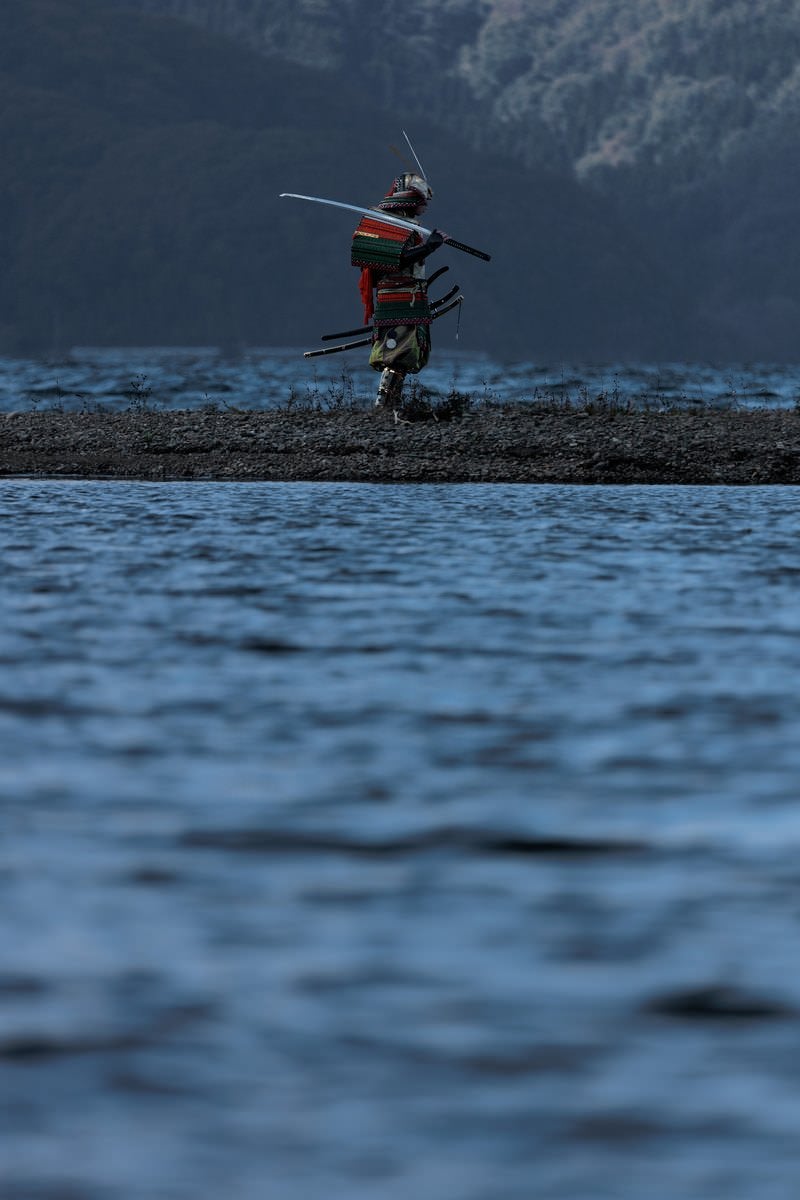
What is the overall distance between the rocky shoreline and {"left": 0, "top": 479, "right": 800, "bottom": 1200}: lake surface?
437 inches

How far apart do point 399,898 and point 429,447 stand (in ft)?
59.6

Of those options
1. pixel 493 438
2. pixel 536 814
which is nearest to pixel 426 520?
pixel 493 438

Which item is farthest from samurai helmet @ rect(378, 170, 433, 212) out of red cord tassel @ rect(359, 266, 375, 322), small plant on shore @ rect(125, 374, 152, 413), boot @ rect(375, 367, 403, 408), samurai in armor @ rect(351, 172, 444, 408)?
small plant on shore @ rect(125, 374, 152, 413)

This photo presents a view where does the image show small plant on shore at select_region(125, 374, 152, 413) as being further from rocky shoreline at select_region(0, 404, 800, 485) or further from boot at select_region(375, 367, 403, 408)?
boot at select_region(375, 367, 403, 408)

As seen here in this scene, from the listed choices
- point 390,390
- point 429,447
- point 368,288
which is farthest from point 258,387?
point 429,447

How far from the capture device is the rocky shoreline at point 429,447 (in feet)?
70.9

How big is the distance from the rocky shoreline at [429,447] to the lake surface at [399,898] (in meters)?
11.1

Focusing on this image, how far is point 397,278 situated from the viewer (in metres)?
23.8

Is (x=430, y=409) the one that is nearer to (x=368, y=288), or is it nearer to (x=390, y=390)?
(x=390, y=390)

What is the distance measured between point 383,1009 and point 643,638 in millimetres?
5283

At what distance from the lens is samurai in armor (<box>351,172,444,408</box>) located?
23109mm

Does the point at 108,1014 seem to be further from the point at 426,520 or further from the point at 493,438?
the point at 493,438

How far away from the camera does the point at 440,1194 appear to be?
3271 millimetres

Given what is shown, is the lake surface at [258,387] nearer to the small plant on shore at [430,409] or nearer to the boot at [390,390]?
the small plant on shore at [430,409]
